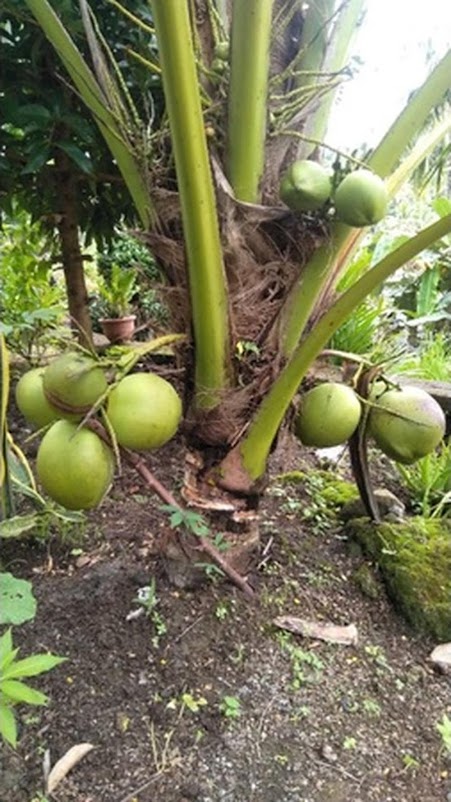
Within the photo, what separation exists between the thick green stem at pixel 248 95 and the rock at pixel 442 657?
3.70 ft

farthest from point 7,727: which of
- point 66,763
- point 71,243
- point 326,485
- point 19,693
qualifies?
point 71,243

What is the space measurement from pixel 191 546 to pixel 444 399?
1.63m

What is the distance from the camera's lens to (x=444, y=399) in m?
2.69

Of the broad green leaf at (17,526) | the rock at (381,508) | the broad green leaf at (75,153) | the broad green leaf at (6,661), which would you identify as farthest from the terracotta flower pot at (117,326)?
the broad green leaf at (6,661)

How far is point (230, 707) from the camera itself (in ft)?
4.15

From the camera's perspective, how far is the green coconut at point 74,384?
3.62 feet

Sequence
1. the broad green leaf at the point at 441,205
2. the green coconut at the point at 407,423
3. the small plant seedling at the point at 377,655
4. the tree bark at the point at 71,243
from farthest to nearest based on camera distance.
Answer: the broad green leaf at the point at 441,205 → the tree bark at the point at 71,243 → the small plant seedling at the point at 377,655 → the green coconut at the point at 407,423

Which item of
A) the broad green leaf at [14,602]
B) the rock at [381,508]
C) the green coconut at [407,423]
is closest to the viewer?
the broad green leaf at [14,602]

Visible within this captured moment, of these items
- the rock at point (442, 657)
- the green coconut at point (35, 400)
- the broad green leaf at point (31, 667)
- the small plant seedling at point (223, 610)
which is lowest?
the rock at point (442, 657)

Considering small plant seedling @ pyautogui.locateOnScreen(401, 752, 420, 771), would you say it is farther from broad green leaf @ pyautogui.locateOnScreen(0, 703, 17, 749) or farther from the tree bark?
the tree bark

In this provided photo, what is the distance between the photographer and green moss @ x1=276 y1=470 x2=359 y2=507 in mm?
2059

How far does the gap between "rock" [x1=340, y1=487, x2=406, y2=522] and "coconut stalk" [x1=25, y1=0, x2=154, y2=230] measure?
108 centimetres

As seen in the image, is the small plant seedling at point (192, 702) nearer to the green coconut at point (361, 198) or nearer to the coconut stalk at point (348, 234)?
the coconut stalk at point (348, 234)

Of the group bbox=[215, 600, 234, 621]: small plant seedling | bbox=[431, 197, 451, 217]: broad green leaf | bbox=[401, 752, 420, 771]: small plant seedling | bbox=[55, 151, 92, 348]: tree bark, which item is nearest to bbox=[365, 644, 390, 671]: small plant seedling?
bbox=[401, 752, 420, 771]: small plant seedling
